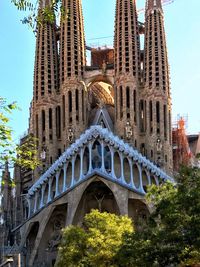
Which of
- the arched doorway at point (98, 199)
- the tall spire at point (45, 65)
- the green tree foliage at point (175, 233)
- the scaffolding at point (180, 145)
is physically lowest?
the green tree foliage at point (175, 233)

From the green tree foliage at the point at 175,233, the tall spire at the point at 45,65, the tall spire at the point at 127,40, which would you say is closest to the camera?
the green tree foliage at the point at 175,233

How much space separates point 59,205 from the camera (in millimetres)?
53719

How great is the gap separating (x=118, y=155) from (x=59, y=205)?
6.08m

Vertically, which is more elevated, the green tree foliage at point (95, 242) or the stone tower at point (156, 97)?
the stone tower at point (156, 97)

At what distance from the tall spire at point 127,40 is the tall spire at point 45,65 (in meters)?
5.57

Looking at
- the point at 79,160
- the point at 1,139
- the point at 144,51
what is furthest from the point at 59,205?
the point at 1,139

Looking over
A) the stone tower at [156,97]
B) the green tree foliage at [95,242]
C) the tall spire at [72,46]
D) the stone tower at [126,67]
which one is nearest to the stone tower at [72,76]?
the tall spire at [72,46]

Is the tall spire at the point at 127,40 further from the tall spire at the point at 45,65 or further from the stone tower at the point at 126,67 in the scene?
the tall spire at the point at 45,65

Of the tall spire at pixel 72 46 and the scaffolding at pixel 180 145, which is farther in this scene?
the scaffolding at pixel 180 145

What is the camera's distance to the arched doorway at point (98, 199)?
5356 cm

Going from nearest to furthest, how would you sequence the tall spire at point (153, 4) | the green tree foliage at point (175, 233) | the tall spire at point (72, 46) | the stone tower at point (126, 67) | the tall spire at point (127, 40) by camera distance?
1. the green tree foliage at point (175, 233)
2. the stone tower at point (126, 67)
3. the tall spire at point (127, 40)
4. the tall spire at point (72, 46)
5. the tall spire at point (153, 4)

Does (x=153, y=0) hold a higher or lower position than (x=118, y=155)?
higher

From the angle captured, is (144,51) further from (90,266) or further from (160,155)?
(90,266)

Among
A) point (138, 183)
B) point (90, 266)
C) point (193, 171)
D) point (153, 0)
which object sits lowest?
point (90, 266)
